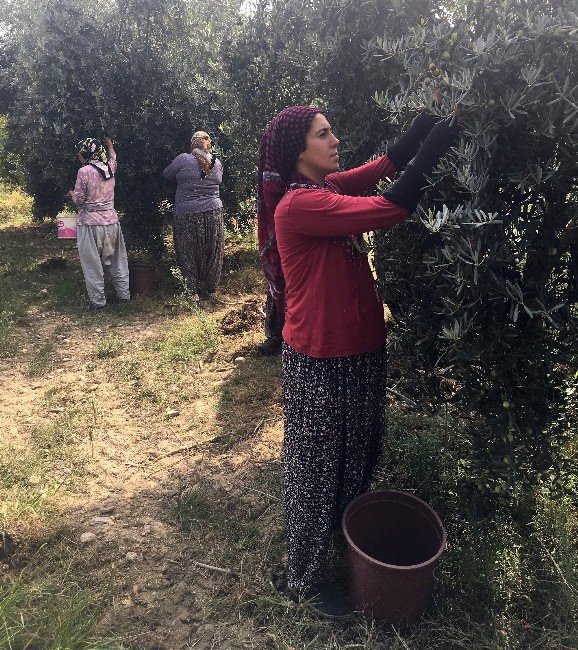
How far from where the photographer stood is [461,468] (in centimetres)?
306

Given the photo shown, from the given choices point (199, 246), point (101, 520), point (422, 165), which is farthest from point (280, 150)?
point (199, 246)

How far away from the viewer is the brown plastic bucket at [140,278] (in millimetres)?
7613

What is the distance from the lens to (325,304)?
2.38 metres

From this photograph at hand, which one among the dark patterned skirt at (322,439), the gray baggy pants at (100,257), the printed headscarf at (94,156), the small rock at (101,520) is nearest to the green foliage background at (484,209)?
the dark patterned skirt at (322,439)

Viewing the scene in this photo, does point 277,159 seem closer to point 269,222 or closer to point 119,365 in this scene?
point 269,222

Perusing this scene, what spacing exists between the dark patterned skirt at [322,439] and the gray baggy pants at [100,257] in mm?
5052

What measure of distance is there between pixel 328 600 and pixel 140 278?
570cm

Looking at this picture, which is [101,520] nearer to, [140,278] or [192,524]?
[192,524]

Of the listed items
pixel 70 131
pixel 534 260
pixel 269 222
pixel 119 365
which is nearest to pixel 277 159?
pixel 269 222

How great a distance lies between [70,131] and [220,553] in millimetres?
6445

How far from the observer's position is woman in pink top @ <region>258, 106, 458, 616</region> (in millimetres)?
2139

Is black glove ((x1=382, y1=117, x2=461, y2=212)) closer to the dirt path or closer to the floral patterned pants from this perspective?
the dirt path

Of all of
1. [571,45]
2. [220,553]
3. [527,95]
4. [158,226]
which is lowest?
[220,553]

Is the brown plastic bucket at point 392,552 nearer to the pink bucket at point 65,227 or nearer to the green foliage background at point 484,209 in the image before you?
the green foliage background at point 484,209
